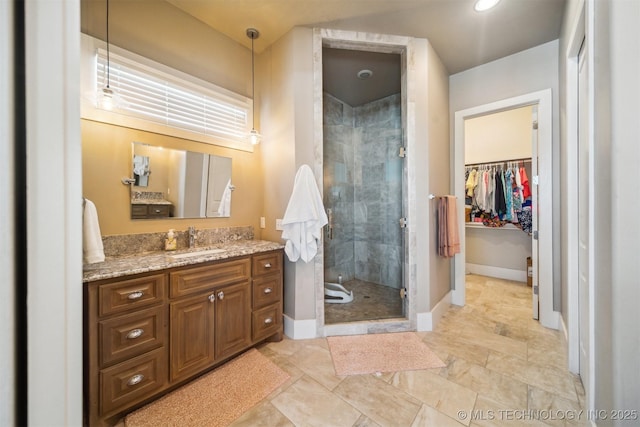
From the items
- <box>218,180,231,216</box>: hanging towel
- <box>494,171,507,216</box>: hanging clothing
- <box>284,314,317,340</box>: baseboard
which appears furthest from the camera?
<box>494,171,507,216</box>: hanging clothing

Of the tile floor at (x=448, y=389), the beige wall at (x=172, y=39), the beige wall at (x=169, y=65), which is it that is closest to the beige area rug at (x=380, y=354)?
the tile floor at (x=448, y=389)

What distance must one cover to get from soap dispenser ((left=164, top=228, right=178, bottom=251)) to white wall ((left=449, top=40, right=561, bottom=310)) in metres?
A: 3.36

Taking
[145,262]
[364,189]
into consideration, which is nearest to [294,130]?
[145,262]

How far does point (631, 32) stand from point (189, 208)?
2753 mm

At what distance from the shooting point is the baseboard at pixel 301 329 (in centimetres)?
236

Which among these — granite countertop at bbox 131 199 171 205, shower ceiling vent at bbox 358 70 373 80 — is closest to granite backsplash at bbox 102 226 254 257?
granite countertop at bbox 131 199 171 205

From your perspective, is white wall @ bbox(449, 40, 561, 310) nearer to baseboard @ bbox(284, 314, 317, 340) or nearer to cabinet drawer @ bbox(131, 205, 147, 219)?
baseboard @ bbox(284, 314, 317, 340)

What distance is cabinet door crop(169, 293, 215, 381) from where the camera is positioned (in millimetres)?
1655

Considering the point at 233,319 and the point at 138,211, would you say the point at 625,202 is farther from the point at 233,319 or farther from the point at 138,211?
the point at 138,211

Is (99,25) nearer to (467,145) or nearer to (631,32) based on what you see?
(631,32)

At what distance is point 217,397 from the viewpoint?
165 centimetres

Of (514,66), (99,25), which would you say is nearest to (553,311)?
(514,66)

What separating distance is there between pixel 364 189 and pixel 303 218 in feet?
6.92

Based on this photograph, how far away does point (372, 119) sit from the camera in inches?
157
